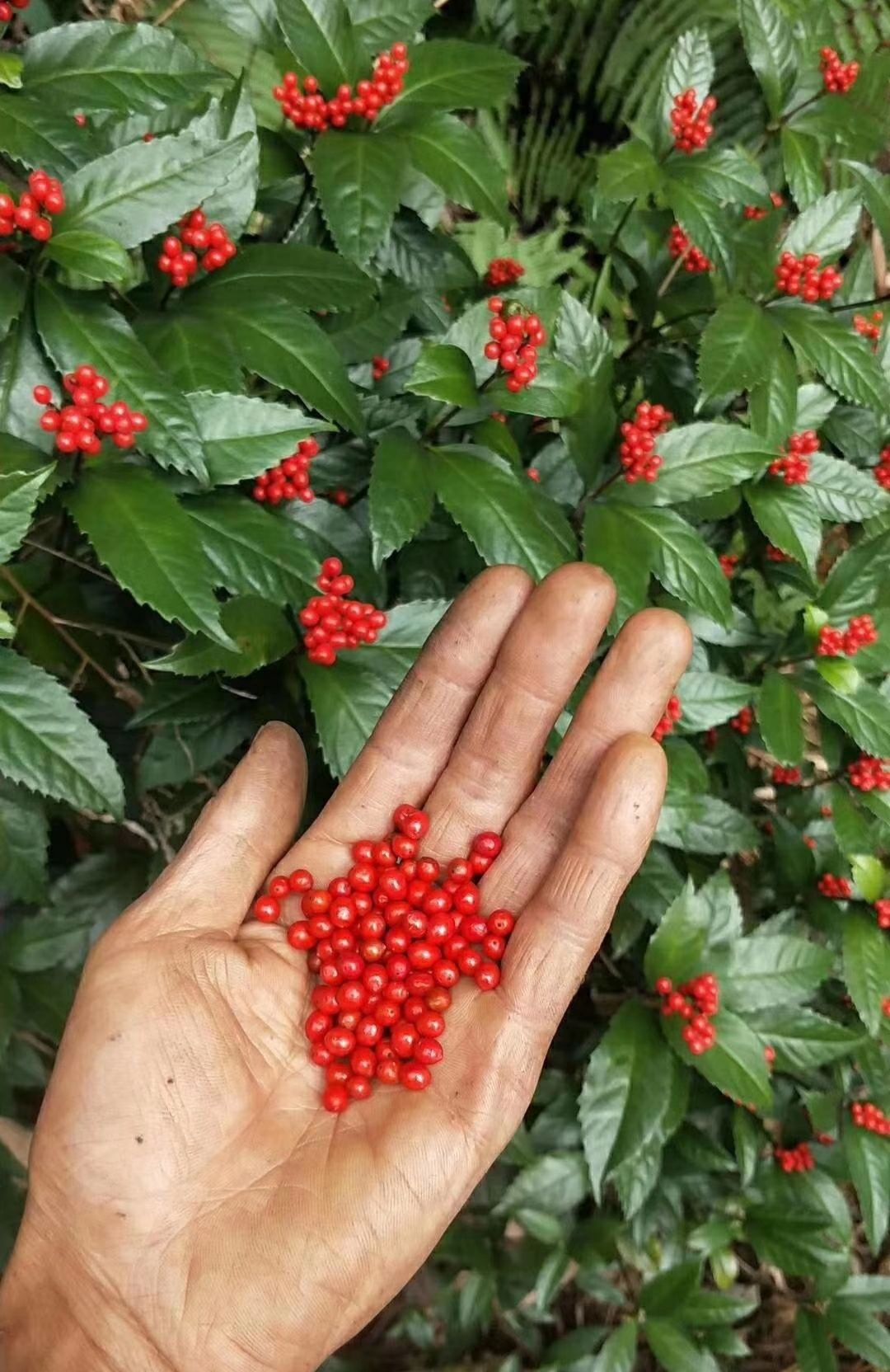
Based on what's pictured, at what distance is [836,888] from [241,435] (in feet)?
6.36

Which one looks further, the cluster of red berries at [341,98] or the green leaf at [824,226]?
the green leaf at [824,226]

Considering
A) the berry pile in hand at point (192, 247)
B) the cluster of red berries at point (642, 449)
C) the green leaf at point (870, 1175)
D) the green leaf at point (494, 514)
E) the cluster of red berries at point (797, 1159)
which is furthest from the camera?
the cluster of red berries at point (797, 1159)

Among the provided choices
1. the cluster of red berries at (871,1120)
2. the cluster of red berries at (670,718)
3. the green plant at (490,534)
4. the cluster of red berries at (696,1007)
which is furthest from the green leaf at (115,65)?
the cluster of red berries at (871,1120)

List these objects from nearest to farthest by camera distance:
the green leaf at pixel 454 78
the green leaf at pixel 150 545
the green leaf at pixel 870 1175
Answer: the green leaf at pixel 150 545, the green leaf at pixel 454 78, the green leaf at pixel 870 1175

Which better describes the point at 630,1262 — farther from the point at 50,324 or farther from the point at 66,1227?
A: the point at 50,324

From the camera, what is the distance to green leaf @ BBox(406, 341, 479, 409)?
1729mm

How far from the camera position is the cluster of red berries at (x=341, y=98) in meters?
1.86

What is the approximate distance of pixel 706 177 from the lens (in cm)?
223

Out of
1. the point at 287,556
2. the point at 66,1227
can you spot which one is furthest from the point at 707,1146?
the point at 287,556

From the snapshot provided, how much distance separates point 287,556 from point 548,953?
2.83 feet

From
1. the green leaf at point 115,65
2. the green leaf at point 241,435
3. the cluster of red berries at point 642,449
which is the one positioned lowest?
the cluster of red berries at point 642,449

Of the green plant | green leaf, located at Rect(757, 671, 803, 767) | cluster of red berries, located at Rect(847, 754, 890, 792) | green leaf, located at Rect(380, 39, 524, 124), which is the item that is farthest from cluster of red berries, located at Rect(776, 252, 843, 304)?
cluster of red berries, located at Rect(847, 754, 890, 792)

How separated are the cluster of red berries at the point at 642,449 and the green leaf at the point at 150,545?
1.01m

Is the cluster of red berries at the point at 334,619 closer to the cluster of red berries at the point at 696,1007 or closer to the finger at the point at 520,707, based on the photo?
the finger at the point at 520,707
